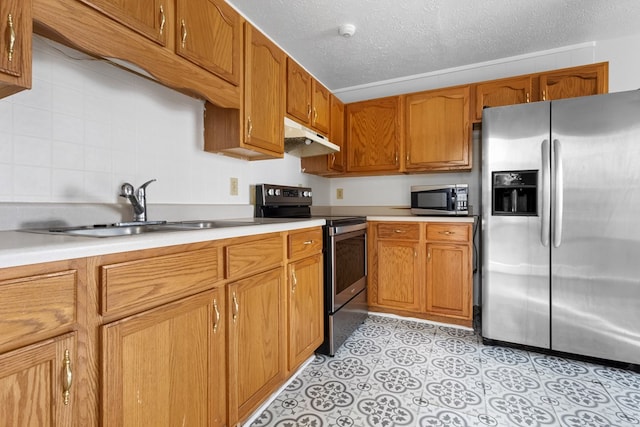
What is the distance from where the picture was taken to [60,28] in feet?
3.04

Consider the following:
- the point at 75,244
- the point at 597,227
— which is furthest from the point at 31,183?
the point at 597,227

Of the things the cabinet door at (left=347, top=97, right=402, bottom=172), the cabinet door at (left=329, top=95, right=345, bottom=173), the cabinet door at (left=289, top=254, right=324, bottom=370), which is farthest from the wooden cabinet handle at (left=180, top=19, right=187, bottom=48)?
the cabinet door at (left=347, top=97, right=402, bottom=172)

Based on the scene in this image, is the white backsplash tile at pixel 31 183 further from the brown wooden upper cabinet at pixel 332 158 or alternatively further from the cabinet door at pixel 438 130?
the cabinet door at pixel 438 130

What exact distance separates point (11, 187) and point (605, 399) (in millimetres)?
2718

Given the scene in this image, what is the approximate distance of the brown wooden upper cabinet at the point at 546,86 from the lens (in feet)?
7.48

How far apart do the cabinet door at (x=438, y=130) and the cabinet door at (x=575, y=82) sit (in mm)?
567

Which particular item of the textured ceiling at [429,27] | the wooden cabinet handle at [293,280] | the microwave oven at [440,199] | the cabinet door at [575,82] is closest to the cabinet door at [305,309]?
the wooden cabinet handle at [293,280]

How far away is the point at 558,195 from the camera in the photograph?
193cm

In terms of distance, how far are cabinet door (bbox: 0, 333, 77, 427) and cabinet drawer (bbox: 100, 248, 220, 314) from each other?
118 mm

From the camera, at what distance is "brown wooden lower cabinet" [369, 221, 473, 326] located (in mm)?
2457

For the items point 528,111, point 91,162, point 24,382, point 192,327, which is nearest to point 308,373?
point 192,327

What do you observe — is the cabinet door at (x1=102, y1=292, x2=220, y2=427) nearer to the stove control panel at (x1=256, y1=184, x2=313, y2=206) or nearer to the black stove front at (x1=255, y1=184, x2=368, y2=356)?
the black stove front at (x1=255, y1=184, x2=368, y2=356)

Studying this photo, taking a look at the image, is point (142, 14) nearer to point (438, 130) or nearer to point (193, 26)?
point (193, 26)

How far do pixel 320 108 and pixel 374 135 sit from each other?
663 mm
